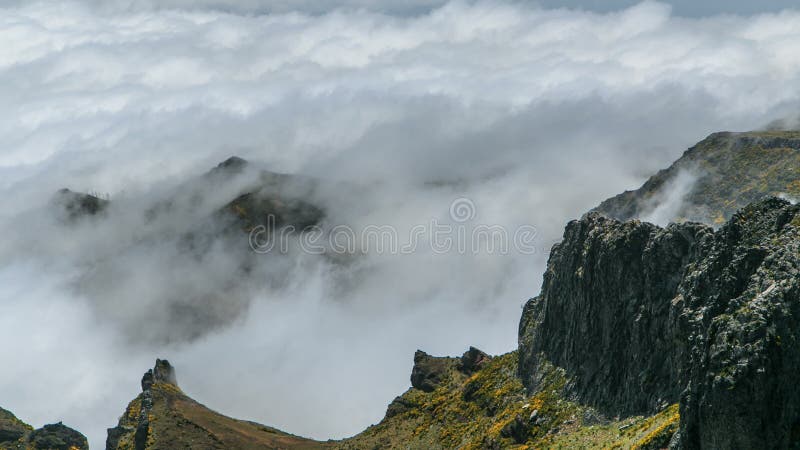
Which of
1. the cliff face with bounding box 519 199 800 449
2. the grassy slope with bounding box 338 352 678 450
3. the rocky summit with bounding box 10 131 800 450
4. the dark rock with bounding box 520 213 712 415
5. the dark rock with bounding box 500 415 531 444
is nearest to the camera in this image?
the cliff face with bounding box 519 199 800 449

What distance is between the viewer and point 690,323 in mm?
68375

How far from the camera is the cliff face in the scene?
5606cm

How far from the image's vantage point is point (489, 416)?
163 meters

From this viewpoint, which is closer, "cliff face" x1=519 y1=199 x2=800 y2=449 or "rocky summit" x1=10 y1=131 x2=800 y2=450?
"cliff face" x1=519 y1=199 x2=800 y2=449

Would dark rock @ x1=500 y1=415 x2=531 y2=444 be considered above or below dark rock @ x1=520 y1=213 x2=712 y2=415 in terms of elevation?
below

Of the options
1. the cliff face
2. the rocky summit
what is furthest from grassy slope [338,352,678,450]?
the cliff face

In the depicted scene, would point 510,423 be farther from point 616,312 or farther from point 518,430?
point 616,312

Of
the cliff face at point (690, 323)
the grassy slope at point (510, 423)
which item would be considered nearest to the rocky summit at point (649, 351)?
the cliff face at point (690, 323)

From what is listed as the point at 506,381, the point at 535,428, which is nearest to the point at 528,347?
the point at 506,381

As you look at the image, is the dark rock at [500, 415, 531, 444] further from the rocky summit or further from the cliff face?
the cliff face

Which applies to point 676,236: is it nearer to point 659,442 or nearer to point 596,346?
point 596,346

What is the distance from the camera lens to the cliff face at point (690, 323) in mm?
56062

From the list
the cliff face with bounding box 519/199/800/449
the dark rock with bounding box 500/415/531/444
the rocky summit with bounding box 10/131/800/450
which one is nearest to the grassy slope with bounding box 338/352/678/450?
the dark rock with bounding box 500/415/531/444

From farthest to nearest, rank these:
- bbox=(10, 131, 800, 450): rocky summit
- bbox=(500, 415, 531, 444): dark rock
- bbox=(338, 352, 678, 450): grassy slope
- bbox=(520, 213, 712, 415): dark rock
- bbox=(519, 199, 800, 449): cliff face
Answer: bbox=(500, 415, 531, 444): dark rock
bbox=(520, 213, 712, 415): dark rock
bbox=(338, 352, 678, 450): grassy slope
bbox=(10, 131, 800, 450): rocky summit
bbox=(519, 199, 800, 449): cliff face
